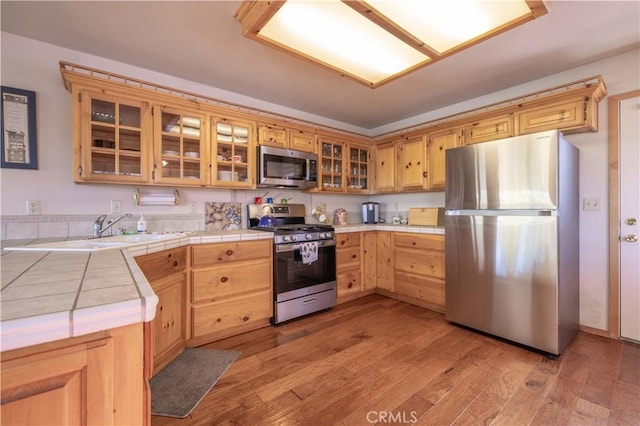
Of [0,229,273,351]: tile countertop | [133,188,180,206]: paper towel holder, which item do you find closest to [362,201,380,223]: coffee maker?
[133,188,180,206]: paper towel holder

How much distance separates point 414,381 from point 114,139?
279 cm

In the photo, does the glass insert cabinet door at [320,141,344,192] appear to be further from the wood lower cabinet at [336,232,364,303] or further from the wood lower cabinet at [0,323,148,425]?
the wood lower cabinet at [0,323,148,425]

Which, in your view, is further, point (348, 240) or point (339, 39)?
point (348, 240)

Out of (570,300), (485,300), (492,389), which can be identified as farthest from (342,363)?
(570,300)

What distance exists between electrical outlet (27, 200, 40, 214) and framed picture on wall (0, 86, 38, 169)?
0.26 meters

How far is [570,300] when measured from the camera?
221cm

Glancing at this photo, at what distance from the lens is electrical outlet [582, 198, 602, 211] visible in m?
2.35

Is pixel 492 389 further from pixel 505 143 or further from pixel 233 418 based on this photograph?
pixel 505 143

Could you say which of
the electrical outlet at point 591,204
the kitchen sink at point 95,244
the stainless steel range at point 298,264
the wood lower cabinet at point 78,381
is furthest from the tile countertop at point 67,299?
the electrical outlet at point 591,204

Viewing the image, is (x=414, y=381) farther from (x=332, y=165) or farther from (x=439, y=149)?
(x=332, y=165)

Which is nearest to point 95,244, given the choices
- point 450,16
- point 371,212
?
point 450,16

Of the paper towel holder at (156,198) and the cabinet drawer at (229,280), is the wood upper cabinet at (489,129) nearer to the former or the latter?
the cabinet drawer at (229,280)

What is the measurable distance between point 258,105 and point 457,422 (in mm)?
3217

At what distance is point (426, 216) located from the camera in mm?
3336
